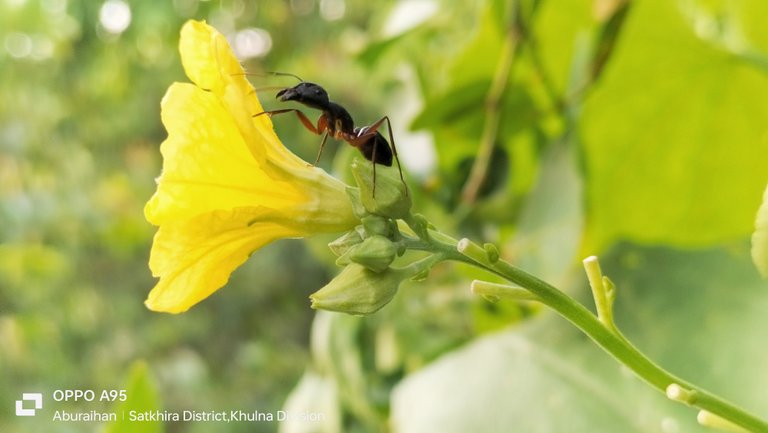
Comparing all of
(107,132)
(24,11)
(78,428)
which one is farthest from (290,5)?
(78,428)

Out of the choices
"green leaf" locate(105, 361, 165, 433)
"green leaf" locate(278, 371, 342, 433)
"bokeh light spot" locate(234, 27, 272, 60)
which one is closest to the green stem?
"green leaf" locate(105, 361, 165, 433)

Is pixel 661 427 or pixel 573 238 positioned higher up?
pixel 573 238

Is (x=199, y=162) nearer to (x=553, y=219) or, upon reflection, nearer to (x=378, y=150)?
(x=378, y=150)

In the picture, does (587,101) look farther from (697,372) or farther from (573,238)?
(697,372)

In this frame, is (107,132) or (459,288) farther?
(107,132)

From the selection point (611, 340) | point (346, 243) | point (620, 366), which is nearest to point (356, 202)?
point (346, 243)

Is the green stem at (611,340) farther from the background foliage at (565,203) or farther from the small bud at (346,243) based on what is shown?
the background foliage at (565,203)
